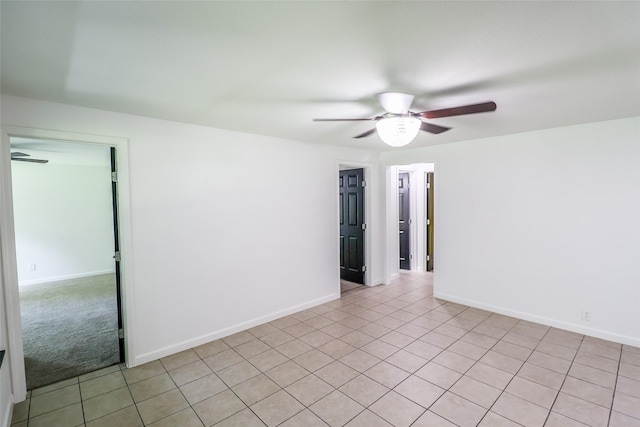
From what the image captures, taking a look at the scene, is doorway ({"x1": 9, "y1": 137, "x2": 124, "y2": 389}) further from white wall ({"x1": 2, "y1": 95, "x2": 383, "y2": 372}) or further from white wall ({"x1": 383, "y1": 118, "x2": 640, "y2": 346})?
white wall ({"x1": 383, "y1": 118, "x2": 640, "y2": 346})

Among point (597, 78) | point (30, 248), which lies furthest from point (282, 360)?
point (30, 248)

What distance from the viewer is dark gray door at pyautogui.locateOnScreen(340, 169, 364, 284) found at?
17.1 feet

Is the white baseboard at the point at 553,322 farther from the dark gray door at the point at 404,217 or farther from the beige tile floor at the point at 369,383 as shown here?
the dark gray door at the point at 404,217

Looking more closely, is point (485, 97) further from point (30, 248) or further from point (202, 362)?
point (30, 248)

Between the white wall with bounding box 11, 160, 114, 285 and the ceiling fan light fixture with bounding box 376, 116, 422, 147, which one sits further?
the white wall with bounding box 11, 160, 114, 285

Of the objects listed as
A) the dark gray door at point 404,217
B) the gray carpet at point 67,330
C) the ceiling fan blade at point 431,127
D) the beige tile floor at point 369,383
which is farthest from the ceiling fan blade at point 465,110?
the dark gray door at point 404,217

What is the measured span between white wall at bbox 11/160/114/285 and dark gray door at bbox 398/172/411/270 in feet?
20.0

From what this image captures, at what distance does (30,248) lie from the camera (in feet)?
19.3

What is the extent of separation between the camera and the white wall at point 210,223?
9.33ft

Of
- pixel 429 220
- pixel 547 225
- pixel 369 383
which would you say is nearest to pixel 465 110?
pixel 369 383

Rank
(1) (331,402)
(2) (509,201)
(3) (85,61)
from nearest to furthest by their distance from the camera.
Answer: (3) (85,61)
(1) (331,402)
(2) (509,201)

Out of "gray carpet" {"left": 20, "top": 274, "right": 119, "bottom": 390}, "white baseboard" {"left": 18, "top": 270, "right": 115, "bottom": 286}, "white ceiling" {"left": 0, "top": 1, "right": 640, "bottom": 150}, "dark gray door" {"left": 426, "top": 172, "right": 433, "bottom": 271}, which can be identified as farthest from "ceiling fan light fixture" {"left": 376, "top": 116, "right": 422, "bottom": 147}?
"white baseboard" {"left": 18, "top": 270, "right": 115, "bottom": 286}

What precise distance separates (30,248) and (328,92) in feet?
22.5

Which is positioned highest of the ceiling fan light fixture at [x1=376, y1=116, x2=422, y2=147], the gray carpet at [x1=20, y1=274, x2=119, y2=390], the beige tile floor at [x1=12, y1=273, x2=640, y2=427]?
the ceiling fan light fixture at [x1=376, y1=116, x2=422, y2=147]
